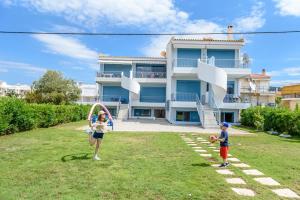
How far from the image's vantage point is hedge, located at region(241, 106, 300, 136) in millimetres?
16609

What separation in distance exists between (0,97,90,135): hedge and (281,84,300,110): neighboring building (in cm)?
4501

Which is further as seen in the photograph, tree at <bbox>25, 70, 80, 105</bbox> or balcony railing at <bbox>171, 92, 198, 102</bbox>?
tree at <bbox>25, 70, 80, 105</bbox>

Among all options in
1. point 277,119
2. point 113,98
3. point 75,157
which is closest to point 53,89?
point 113,98

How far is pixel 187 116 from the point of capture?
28578mm

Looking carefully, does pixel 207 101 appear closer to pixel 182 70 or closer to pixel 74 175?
pixel 182 70

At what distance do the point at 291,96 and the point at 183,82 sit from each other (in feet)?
116

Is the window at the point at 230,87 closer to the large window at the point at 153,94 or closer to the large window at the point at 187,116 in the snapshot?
the large window at the point at 187,116

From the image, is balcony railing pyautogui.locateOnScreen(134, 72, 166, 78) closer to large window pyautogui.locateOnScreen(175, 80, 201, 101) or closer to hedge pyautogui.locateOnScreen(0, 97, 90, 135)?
large window pyautogui.locateOnScreen(175, 80, 201, 101)

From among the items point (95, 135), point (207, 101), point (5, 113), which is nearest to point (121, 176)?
point (95, 135)

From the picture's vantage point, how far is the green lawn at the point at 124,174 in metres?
5.12

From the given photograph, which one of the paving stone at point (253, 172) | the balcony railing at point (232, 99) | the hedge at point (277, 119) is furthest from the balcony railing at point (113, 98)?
the paving stone at point (253, 172)

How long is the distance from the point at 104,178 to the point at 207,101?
75.6ft

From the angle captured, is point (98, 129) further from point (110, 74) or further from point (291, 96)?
point (291, 96)

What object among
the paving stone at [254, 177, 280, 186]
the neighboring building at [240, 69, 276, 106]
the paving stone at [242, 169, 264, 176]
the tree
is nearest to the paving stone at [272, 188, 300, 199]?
the paving stone at [254, 177, 280, 186]
